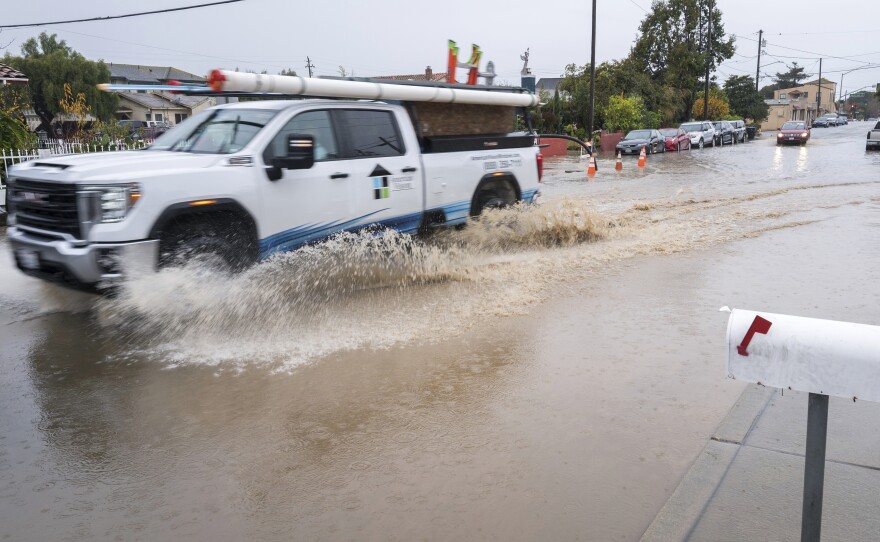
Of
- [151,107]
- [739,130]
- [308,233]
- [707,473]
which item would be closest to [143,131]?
[308,233]

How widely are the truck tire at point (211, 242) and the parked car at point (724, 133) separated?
131ft

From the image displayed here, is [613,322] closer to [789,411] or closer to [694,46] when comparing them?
[789,411]

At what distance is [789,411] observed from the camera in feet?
13.5

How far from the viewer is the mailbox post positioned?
2.08m

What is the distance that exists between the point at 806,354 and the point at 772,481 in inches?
58.0

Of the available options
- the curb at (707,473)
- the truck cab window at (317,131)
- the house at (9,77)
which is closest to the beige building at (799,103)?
the house at (9,77)

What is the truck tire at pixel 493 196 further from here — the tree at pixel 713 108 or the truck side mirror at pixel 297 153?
the tree at pixel 713 108

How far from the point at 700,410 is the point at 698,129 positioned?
122ft

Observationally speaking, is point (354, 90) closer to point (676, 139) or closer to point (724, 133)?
point (676, 139)

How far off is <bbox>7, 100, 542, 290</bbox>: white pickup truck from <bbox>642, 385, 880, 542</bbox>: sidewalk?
3.99 metres

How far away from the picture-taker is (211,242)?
19.3 ft

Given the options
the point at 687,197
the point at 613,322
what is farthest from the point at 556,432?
the point at 687,197

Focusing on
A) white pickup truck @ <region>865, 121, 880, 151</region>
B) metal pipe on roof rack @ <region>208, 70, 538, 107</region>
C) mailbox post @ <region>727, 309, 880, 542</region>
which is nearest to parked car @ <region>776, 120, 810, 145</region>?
white pickup truck @ <region>865, 121, 880, 151</region>

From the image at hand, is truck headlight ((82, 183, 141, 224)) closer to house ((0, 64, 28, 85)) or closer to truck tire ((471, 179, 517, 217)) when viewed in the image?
truck tire ((471, 179, 517, 217))
